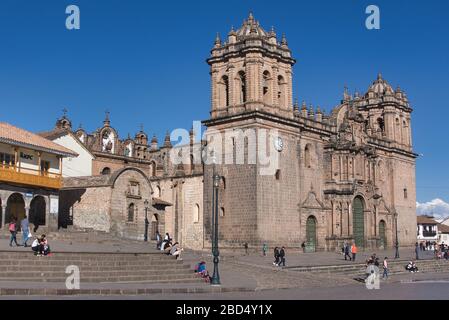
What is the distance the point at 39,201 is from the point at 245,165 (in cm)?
1321

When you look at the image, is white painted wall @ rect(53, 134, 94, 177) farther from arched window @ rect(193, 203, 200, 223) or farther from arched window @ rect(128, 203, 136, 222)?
arched window @ rect(193, 203, 200, 223)

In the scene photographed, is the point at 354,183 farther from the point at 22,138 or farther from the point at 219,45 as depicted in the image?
the point at 22,138

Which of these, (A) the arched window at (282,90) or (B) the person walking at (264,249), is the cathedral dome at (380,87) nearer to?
(A) the arched window at (282,90)

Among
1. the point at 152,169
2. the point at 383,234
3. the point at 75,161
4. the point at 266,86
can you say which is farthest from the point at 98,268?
the point at 383,234

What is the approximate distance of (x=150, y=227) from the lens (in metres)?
42.4

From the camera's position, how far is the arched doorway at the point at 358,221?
163ft

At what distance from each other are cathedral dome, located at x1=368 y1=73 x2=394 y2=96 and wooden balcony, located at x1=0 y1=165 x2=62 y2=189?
112ft

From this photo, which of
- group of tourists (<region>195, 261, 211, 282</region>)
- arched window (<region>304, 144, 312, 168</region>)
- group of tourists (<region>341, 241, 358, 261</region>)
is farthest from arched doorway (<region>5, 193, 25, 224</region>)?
arched window (<region>304, 144, 312, 168</region>)

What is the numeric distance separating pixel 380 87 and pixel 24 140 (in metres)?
36.9

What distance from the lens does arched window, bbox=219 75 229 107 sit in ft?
144

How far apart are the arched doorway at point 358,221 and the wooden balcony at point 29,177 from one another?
24.5m

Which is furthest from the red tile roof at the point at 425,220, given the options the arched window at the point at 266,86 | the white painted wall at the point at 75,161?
the white painted wall at the point at 75,161

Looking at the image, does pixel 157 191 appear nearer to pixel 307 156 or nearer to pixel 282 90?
pixel 307 156
